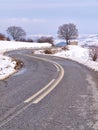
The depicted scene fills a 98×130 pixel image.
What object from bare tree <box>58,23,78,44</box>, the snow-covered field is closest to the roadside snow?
the snow-covered field

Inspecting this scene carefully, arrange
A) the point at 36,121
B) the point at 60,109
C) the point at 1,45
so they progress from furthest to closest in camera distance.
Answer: the point at 1,45
the point at 60,109
the point at 36,121

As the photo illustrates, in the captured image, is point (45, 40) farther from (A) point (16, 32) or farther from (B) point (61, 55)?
(B) point (61, 55)

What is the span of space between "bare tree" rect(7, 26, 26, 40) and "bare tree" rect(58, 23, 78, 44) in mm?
16630

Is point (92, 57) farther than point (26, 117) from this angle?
Yes

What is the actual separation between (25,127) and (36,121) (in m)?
0.59

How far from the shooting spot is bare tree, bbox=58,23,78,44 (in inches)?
4727

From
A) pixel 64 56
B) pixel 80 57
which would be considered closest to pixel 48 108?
pixel 80 57

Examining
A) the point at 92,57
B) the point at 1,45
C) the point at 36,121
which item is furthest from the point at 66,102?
the point at 1,45

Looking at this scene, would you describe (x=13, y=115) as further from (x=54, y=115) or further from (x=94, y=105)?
(x=94, y=105)

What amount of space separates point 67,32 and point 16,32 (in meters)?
20.6

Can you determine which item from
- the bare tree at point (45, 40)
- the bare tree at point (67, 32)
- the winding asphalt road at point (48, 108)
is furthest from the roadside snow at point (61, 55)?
the bare tree at point (67, 32)

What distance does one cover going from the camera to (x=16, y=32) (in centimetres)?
13138

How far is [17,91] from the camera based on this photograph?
12281 mm

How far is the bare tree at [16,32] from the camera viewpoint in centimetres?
13112
